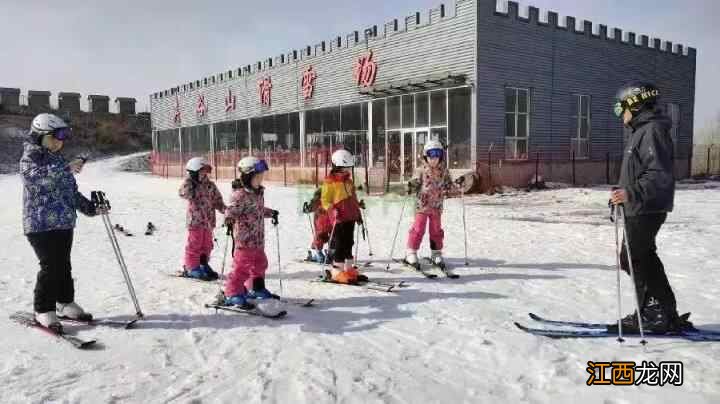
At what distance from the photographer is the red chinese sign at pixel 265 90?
30578mm

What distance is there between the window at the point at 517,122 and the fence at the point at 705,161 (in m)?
14.8

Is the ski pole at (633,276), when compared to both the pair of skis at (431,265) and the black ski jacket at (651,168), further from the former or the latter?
the pair of skis at (431,265)

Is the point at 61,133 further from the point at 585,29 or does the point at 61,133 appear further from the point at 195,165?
the point at 585,29

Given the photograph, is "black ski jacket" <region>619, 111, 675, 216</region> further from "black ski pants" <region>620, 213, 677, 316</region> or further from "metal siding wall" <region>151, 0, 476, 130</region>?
"metal siding wall" <region>151, 0, 476, 130</region>

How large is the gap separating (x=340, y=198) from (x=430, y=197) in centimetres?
132

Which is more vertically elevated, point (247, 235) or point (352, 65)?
point (352, 65)

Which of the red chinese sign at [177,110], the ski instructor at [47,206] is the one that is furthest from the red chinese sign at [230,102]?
the ski instructor at [47,206]

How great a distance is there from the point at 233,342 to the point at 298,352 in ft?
2.03

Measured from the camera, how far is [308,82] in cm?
2738

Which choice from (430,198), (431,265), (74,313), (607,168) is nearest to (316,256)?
(431,265)

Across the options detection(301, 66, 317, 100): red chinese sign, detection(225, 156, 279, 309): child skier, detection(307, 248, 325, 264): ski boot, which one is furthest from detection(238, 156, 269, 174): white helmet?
detection(301, 66, 317, 100): red chinese sign

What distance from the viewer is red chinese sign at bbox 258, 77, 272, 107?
30.6 meters

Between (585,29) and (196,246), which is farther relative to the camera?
(585,29)

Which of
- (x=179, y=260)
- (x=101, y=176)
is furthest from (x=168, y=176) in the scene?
(x=179, y=260)
